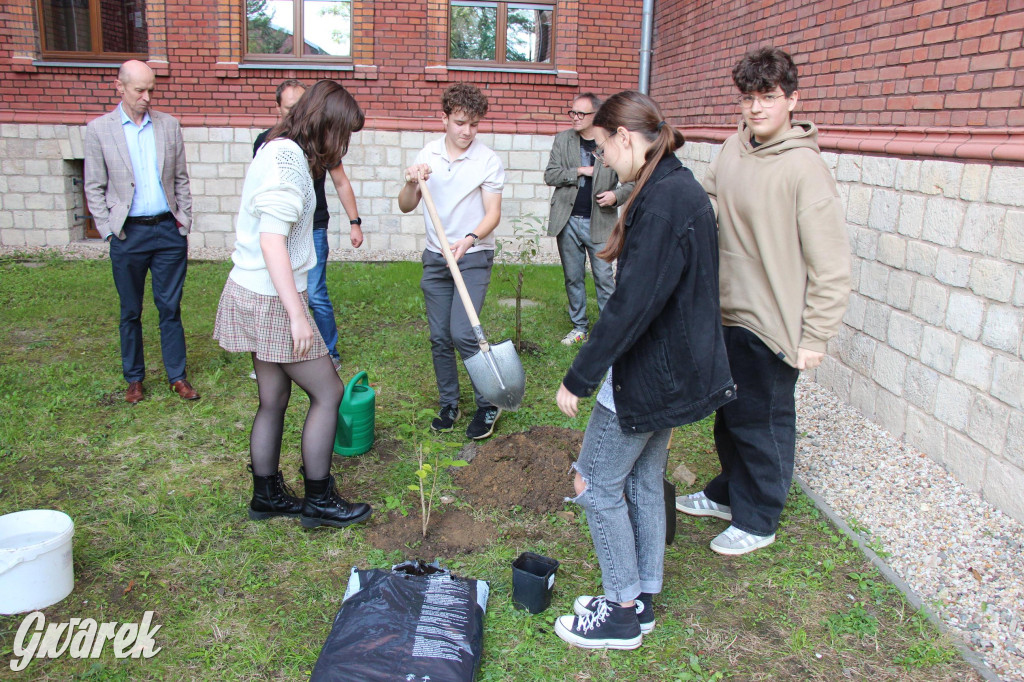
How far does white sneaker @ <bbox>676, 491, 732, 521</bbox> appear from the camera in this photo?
370cm

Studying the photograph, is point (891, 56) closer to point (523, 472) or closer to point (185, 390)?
point (523, 472)

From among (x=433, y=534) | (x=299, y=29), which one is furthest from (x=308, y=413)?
(x=299, y=29)

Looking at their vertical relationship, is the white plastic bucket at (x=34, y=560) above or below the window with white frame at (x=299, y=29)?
below

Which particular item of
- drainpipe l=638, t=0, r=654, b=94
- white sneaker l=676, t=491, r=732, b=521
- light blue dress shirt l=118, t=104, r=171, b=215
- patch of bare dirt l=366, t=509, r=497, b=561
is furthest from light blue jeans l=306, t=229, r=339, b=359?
drainpipe l=638, t=0, r=654, b=94

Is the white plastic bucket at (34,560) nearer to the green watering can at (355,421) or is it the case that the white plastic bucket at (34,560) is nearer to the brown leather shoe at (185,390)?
the green watering can at (355,421)

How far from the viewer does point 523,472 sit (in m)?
Result: 4.02

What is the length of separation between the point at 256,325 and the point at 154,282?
2.36m

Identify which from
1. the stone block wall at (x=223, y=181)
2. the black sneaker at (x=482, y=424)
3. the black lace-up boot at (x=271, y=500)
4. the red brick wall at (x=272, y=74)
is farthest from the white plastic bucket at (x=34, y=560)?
the red brick wall at (x=272, y=74)

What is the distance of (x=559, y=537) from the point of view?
3.49m

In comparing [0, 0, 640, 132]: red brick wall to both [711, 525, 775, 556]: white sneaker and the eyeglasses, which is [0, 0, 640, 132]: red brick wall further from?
[711, 525, 775, 556]: white sneaker

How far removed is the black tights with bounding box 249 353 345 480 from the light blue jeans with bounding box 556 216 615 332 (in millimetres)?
3122

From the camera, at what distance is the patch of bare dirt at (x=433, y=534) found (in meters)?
3.37

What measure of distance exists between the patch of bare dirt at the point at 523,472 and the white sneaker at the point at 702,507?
21.5 inches

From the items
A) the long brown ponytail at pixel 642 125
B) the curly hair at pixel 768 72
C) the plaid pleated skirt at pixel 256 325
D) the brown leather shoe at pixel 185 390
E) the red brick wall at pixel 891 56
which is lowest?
the brown leather shoe at pixel 185 390
